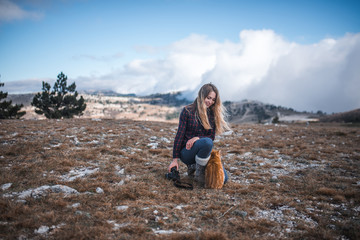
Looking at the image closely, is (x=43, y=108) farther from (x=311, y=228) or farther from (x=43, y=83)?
(x=311, y=228)

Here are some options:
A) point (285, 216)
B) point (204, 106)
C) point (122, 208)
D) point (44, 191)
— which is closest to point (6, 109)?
point (44, 191)

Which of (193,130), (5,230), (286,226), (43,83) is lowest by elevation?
(286,226)

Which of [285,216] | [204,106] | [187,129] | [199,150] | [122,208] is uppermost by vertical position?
[204,106]

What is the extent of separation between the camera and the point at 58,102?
4456 cm

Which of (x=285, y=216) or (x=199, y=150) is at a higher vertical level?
(x=199, y=150)

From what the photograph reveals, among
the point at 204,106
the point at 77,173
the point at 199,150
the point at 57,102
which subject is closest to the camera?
the point at 199,150

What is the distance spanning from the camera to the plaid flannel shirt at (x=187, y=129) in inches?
222

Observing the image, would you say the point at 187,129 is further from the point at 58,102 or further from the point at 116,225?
the point at 58,102

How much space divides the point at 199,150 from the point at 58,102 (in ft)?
164

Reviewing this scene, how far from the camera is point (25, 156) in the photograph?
6812 millimetres

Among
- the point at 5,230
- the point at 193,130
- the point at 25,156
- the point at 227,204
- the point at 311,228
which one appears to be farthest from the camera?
the point at 25,156

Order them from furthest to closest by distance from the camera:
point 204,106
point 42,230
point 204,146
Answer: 1. point 204,106
2. point 204,146
3. point 42,230

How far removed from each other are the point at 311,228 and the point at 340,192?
2532mm

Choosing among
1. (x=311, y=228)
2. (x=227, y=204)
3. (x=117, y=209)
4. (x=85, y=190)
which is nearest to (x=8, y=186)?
(x=85, y=190)
